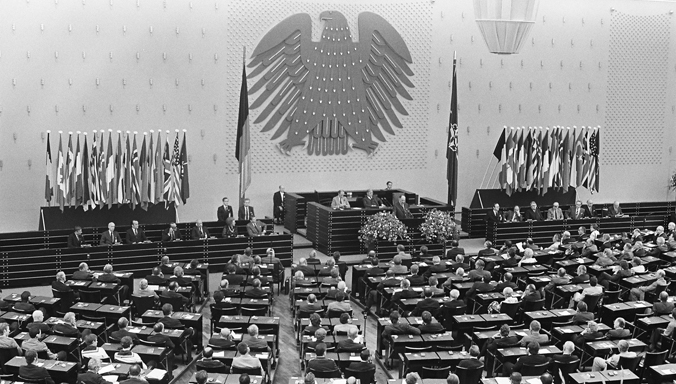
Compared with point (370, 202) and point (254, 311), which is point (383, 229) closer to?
point (370, 202)

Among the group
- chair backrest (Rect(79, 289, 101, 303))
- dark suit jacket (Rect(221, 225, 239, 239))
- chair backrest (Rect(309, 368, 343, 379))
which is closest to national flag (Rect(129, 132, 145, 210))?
dark suit jacket (Rect(221, 225, 239, 239))

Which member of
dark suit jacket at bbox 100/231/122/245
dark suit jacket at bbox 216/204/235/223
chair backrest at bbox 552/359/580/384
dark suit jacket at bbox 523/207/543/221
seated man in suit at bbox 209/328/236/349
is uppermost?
dark suit jacket at bbox 216/204/235/223

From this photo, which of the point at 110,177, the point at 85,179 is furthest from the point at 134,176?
the point at 85,179

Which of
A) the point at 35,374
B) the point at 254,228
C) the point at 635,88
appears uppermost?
the point at 635,88

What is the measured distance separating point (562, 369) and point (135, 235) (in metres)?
12.1

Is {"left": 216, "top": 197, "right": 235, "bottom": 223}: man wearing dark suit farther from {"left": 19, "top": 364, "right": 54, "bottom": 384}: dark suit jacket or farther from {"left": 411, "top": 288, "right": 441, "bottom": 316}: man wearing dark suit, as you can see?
{"left": 19, "top": 364, "right": 54, "bottom": 384}: dark suit jacket

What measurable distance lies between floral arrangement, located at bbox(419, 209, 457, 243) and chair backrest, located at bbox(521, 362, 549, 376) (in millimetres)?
10378

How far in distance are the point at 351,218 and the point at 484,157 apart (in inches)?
309

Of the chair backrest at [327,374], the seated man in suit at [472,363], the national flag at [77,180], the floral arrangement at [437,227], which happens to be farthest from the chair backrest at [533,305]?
the national flag at [77,180]

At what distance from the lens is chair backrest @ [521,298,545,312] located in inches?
667

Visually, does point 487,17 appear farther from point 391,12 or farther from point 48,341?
point 48,341

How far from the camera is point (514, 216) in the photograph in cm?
2606

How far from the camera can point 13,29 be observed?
78.9 feet

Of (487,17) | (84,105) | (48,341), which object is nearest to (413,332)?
(48,341)
